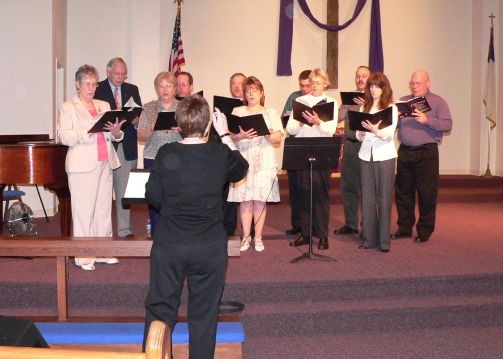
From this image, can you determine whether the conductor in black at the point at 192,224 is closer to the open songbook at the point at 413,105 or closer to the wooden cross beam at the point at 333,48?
the open songbook at the point at 413,105

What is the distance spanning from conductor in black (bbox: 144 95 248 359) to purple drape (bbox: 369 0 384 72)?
8527mm

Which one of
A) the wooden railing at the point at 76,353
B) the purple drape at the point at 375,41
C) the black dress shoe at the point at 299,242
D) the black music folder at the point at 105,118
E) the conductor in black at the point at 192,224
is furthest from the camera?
the purple drape at the point at 375,41

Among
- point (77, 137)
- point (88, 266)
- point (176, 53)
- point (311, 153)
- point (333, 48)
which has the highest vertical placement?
point (333, 48)

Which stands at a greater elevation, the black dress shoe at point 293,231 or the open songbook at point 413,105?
the open songbook at point 413,105

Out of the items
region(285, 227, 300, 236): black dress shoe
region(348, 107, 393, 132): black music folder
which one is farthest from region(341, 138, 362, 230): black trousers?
region(348, 107, 393, 132): black music folder

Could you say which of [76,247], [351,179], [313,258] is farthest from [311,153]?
[76,247]

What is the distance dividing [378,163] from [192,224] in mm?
3091

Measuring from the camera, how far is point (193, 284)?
372 cm

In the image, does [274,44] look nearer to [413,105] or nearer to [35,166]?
[413,105]

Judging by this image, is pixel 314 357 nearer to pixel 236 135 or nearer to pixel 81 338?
pixel 81 338

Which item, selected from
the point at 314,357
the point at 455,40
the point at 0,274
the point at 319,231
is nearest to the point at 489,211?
the point at 319,231

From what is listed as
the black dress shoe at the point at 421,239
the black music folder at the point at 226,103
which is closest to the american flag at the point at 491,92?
the black dress shoe at the point at 421,239

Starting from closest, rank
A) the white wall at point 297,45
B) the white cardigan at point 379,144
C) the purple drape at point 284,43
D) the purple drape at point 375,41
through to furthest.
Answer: the white cardigan at point 379,144 → the white wall at point 297,45 → the purple drape at point 284,43 → the purple drape at point 375,41

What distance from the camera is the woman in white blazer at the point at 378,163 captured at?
247 inches
